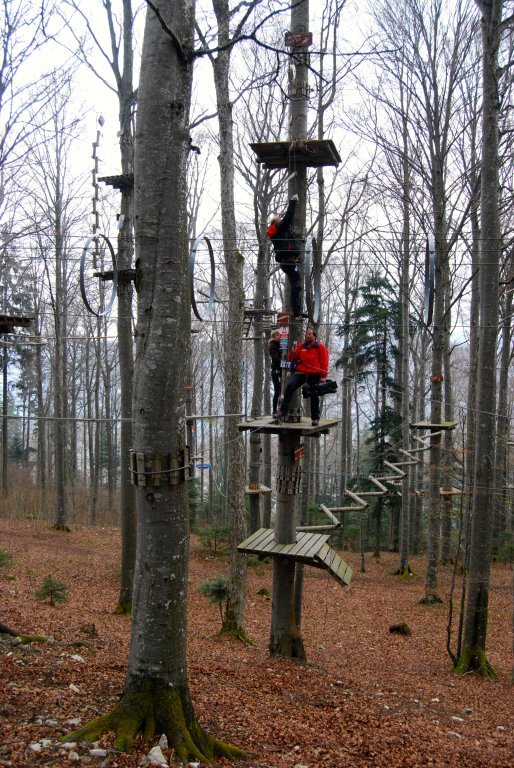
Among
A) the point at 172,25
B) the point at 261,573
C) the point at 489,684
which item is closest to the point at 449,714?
the point at 489,684

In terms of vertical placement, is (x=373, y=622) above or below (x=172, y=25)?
below

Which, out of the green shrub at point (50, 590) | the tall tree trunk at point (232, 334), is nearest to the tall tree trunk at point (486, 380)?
the tall tree trunk at point (232, 334)

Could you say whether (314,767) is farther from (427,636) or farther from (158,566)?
(427,636)

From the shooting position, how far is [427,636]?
10.1m

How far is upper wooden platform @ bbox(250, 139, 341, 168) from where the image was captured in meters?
6.16

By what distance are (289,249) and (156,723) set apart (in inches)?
182

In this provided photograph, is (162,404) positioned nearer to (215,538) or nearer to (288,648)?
(288,648)

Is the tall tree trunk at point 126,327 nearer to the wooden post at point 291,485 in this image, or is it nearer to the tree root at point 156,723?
the wooden post at point 291,485

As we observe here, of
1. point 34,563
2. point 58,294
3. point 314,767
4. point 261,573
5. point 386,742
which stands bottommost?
point 261,573

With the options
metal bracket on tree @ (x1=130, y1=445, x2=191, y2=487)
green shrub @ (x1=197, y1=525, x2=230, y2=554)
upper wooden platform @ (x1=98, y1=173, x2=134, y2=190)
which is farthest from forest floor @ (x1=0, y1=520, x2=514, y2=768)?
upper wooden platform @ (x1=98, y1=173, x2=134, y2=190)

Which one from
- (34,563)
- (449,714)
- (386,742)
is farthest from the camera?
(34,563)

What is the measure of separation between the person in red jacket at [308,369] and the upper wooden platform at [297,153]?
1.94m

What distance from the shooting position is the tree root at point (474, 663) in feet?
25.1

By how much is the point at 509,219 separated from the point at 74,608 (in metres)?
14.1
